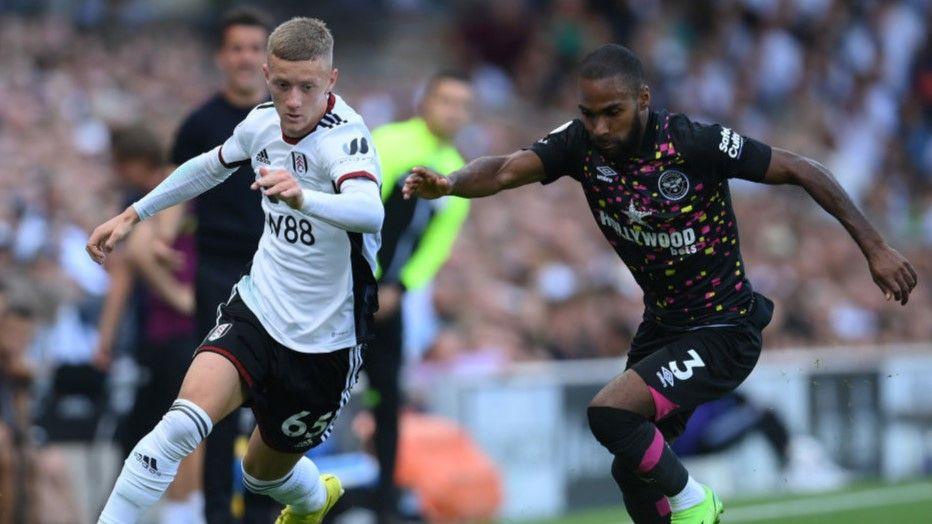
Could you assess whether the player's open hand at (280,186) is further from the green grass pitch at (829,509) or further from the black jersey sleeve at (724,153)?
the green grass pitch at (829,509)

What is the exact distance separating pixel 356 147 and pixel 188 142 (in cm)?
222

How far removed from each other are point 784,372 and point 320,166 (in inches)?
353

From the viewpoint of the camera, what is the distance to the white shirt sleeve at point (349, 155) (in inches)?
263

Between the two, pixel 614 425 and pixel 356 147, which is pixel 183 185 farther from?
pixel 614 425

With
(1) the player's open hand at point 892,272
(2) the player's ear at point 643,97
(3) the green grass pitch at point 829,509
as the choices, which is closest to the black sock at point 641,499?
(1) the player's open hand at point 892,272

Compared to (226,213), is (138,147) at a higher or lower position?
higher

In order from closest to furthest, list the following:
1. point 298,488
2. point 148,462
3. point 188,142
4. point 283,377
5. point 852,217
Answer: point 148,462 < point 283,377 < point 852,217 < point 298,488 < point 188,142

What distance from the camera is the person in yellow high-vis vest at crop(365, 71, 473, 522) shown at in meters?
9.87

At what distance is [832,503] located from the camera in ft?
43.7

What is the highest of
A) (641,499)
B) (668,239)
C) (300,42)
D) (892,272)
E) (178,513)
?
(300,42)

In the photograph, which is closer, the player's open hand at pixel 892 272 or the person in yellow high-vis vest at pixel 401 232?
the player's open hand at pixel 892 272

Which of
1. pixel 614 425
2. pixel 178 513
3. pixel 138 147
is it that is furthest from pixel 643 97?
pixel 178 513

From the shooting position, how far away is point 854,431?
16031 millimetres

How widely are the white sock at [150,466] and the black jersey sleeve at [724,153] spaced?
7.99 feet
